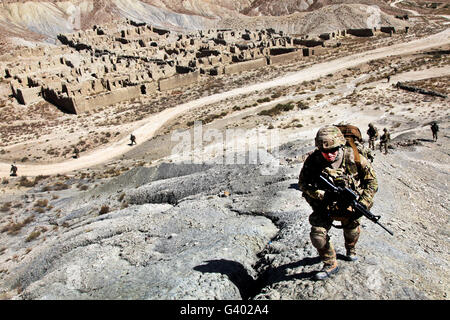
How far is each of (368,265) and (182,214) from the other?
17.8 feet

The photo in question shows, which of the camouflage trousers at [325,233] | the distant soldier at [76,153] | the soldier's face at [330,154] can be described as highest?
the soldier's face at [330,154]

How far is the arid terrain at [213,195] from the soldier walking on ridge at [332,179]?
800 millimetres

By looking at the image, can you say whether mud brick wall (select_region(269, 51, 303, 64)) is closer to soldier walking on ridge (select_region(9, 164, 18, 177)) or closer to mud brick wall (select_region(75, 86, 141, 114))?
mud brick wall (select_region(75, 86, 141, 114))

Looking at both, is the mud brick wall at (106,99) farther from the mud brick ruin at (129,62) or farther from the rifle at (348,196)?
the rifle at (348,196)

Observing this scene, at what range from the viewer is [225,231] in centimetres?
729

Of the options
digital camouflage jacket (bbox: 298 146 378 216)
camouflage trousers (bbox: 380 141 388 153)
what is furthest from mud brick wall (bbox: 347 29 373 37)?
digital camouflage jacket (bbox: 298 146 378 216)

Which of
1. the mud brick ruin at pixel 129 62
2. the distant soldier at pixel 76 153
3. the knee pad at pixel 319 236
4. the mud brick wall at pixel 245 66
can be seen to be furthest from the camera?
the mud brick wall at pixel 245 66

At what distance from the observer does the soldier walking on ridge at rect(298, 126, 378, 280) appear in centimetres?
420

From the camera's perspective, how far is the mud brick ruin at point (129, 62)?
1316 inches

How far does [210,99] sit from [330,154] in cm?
2888

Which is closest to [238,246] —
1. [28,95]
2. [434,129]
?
[434,129]

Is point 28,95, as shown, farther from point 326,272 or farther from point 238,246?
point 326,272

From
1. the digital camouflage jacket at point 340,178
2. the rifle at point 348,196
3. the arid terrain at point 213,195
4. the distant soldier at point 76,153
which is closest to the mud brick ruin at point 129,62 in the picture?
the arid terrain at point 213,195

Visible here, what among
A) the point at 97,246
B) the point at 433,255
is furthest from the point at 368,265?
the point at 97,246
